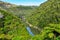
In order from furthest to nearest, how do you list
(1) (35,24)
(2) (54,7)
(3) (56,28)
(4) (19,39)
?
(1) (35,24) < (2) (54,7) < (3) (56,28) < (4) (19,39)

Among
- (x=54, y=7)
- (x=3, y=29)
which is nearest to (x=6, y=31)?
(x=3, y=29)

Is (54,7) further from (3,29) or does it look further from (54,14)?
(3,29)

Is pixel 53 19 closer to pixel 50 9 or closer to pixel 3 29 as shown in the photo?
pixel 50 9

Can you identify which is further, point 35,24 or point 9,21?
point 35,24

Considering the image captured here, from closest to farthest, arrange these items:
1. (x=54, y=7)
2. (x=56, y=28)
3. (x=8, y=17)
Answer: (x=56, y=28)
(x=8, y=17)
(x=54, y=7)

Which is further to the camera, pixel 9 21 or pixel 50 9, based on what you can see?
pixel 50 9

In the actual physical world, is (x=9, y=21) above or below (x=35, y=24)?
above

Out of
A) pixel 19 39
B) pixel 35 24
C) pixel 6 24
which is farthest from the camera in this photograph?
pixel 35 24

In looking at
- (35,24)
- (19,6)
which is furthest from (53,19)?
(19,6)

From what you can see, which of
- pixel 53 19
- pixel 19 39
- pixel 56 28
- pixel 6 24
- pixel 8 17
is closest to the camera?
pixel 19 39
